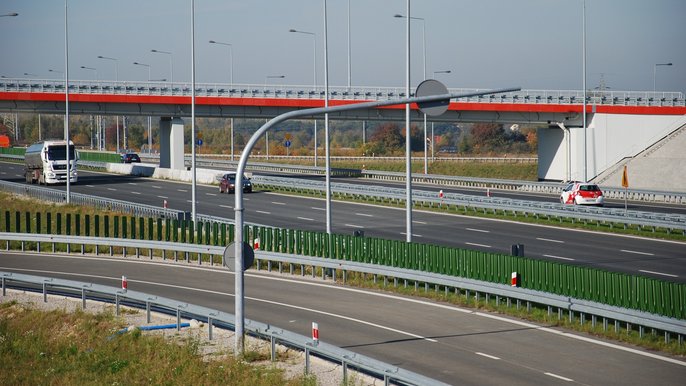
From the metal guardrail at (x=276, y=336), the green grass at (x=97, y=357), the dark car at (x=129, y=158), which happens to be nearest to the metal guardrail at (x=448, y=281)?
the metal guardrail at (x=276, y=336)

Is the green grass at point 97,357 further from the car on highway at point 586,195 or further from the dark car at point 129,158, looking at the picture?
the dark car at point 129,158

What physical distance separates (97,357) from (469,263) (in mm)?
10479

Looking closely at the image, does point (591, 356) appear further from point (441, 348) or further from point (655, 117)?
point (655, 117)

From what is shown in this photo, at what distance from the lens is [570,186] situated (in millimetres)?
53625

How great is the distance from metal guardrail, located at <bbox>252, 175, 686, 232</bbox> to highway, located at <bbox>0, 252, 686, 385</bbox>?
722 inches

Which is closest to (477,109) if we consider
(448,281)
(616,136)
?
(616,136)

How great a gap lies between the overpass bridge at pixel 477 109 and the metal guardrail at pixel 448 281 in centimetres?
3369

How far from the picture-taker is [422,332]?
21.7 m

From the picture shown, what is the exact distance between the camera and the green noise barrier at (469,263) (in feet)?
68.6

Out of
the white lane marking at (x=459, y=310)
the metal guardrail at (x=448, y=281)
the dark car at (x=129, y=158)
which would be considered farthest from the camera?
the dark car at (x=129, y=158)

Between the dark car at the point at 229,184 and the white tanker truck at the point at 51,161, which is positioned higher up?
the white tanker truck at the point at 51,161

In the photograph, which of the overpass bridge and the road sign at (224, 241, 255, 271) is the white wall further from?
the road sign at (224, 241, 255, 271)

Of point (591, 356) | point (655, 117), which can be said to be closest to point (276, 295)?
point (591, 356)

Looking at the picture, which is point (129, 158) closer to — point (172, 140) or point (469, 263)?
point (172, 140)
